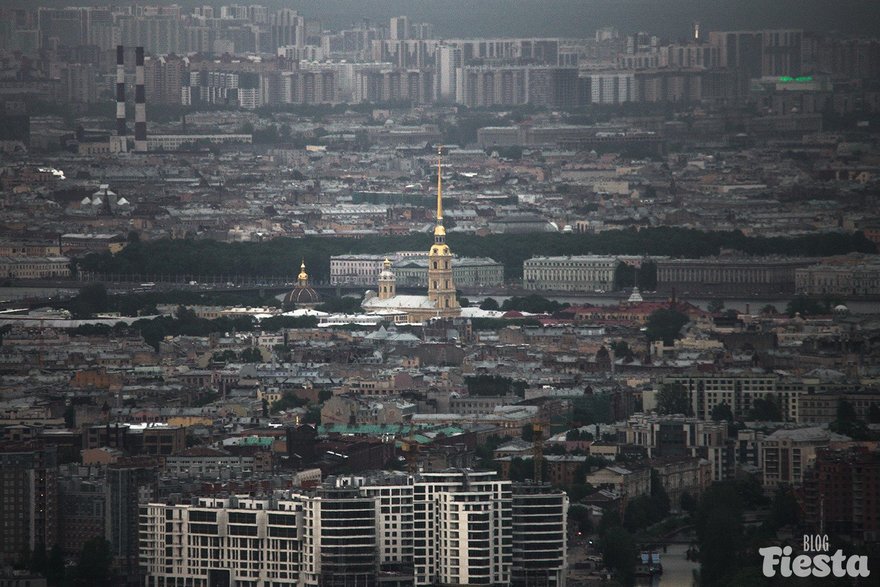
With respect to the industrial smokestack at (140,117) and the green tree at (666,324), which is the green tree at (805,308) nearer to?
the green tree at (666,324)

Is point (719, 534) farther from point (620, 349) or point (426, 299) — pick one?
point (426, 299)

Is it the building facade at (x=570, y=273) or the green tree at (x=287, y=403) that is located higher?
the green tree at (x=287, y=403)

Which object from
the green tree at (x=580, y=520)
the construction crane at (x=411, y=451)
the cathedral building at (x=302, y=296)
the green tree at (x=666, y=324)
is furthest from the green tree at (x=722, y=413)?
the cathedral building at (x=302, y=296)

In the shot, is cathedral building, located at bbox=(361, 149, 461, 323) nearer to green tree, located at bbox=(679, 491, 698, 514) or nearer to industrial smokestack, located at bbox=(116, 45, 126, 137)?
green tree, located at bbox=(679, 491, 698, 514)

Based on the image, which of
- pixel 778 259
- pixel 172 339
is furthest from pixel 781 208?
pixel 172 339

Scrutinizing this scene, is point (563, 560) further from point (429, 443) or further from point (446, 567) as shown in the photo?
point (429, 443)

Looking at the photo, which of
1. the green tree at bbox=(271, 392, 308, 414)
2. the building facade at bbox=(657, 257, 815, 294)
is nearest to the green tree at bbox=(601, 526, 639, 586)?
the green tree at bbox=(271, 392, 308, 414)
